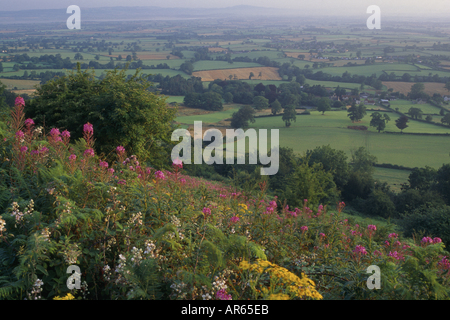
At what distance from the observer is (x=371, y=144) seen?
1950 inches

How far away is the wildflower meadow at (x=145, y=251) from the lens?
287 cm

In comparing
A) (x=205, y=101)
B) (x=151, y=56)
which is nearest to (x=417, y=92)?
(x=205, y=101)

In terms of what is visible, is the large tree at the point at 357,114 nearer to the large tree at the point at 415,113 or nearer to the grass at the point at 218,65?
the large tree at the point at 415,113

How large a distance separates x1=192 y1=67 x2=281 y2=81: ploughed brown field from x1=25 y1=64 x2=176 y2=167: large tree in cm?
8418

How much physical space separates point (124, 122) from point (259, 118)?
58124 millimetres

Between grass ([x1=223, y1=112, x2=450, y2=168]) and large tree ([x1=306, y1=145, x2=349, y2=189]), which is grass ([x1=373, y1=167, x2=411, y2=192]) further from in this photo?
large tree ([x1=306, y1=145, x2=349, y2=189])

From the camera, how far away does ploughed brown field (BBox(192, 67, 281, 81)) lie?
101 m

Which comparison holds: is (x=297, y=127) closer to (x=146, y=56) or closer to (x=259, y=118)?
(x=259, y=118)

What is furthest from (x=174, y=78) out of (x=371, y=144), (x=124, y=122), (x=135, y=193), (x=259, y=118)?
(x=135, y=193)

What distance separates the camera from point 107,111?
13500mm

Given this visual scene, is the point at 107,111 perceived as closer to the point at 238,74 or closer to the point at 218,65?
the point at 238,74

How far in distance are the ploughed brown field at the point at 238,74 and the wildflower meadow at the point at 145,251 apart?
9680cm

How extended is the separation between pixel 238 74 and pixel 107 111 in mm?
95145

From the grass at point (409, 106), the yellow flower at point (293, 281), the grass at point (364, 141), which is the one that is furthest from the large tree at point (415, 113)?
the yellow flower at point (293, 281)
